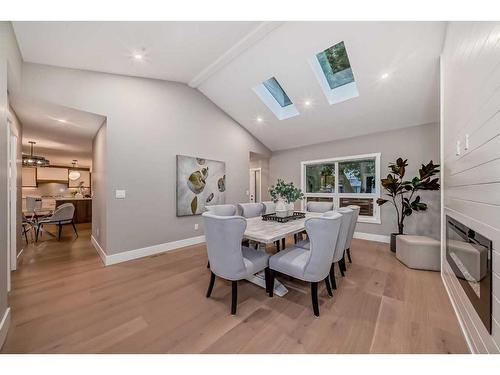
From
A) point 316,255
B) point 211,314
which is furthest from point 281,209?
point 211,314

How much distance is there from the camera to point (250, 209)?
324 cm

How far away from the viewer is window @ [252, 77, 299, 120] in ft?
12.7

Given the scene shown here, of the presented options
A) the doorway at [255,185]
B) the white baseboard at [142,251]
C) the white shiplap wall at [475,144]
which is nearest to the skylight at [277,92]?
the white shiplap wall at [475,144]

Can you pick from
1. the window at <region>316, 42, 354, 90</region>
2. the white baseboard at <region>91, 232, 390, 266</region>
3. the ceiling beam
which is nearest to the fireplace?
the white baseboard at <region>91, 232, 390, 266</region>

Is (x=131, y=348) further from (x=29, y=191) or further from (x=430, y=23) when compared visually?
(x=29, y=191)

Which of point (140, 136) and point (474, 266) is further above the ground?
point (140, 136)

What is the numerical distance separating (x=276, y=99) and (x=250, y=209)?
2.64 m

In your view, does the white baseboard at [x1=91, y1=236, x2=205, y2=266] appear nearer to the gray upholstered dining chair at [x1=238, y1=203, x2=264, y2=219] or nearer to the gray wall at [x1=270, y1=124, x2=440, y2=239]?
the gray upholstered dining chair at [x1=238, y1=203, x2=264, y2=219]

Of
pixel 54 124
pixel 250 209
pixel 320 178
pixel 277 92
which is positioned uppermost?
pixel 277 92

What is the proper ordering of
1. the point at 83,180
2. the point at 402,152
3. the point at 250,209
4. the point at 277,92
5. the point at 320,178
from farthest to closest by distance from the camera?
the point at 83,180 < the point at 320,178 < the point at 277,92 < the point at 402,152 < the point at 250,209

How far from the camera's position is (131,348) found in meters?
1.33

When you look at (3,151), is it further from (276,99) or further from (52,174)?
(52,174)

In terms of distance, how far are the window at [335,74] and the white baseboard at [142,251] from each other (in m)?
3.86
